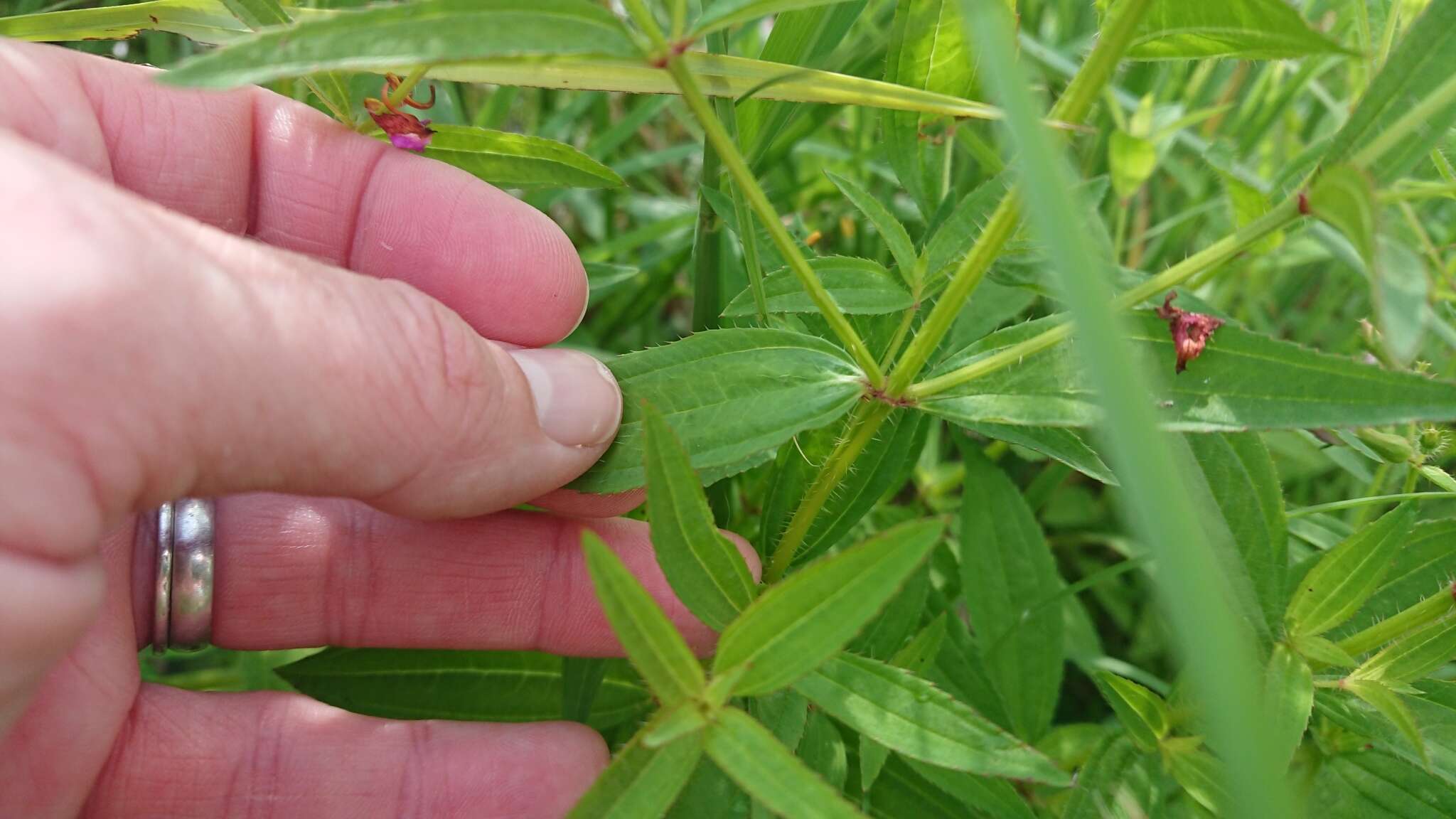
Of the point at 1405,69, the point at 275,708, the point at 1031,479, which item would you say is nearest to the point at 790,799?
the point at 1405,69

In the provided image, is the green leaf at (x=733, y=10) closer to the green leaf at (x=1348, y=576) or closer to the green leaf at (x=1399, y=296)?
the green leaf at (x=1399, y=296)

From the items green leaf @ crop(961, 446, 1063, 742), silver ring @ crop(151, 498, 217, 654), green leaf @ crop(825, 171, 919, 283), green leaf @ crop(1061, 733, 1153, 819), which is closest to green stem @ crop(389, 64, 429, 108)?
green leaf @ crop(825, 171, 919, 283)

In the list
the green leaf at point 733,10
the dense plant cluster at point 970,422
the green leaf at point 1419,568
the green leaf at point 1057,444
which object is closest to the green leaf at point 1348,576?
the dense plant cluster at point 970,422

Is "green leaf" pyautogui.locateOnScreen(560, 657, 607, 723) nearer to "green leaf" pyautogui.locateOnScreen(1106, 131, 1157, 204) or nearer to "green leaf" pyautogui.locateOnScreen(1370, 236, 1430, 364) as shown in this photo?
"green leaf" pyautogui.locateOnScreen(1370, 236, 1430, 364)

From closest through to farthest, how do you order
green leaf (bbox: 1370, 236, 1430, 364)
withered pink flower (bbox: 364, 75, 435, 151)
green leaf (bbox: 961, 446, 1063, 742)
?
green leaf (bbox: 1370, 236, 1430, 364)
withered pink flower (bbox: 364, 75, 435, 151)
green leaf (bbox: 961, 446, 1063, 742)

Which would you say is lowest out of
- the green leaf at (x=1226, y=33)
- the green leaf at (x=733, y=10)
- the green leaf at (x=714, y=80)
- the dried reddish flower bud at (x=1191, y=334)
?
the dried reddish flower bud at (x=1191, y=334)

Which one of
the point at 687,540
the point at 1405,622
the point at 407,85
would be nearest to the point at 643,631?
the point at 687,540

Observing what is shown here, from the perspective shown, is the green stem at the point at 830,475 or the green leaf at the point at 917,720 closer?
the green leaf at the point at 917,720
